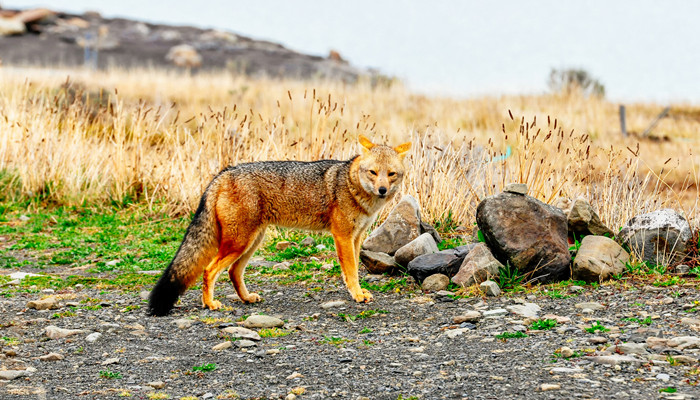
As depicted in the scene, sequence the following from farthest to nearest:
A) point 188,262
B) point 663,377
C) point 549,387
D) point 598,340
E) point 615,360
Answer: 1. point 188,262
2. point 598,340
3. point 615,360
4. point 663,377
5. point 549,387

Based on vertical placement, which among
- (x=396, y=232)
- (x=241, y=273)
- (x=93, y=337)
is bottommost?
(x=93, y=337)

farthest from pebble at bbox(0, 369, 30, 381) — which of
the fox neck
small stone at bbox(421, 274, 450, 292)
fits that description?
small stone at bbox(421, 274, 450, 292)

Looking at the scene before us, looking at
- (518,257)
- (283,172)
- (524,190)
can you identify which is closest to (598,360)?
(518,257)

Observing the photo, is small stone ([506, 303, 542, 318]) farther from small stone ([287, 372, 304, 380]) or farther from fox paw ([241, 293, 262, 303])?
fox paw ([241, 293, 262, 303])

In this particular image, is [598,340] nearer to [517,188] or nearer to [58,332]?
[517,188]

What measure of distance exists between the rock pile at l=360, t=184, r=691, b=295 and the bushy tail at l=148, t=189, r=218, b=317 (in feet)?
6.57

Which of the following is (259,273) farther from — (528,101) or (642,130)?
(528,101)

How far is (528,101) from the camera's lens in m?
27.2

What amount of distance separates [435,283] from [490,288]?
0.57 meters

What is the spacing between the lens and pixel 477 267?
22.2ft

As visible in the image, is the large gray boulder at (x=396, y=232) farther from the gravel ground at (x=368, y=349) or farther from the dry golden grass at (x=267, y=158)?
the gravel ground at (x=368, y=349)

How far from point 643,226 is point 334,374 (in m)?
3.75

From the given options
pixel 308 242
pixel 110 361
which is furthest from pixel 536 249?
pixel 110 361

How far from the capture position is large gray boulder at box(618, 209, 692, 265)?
6.86 m
